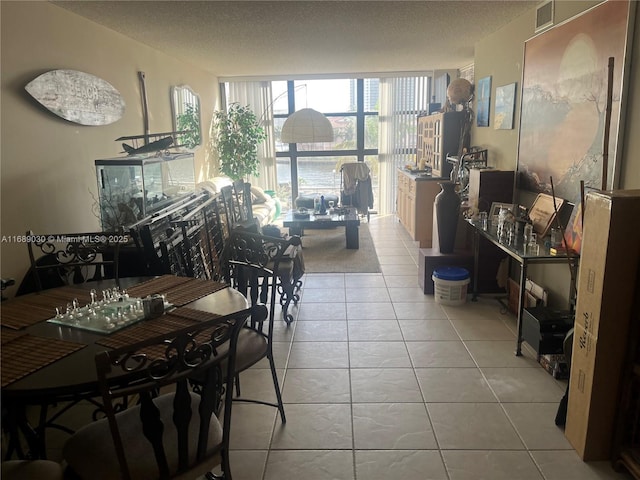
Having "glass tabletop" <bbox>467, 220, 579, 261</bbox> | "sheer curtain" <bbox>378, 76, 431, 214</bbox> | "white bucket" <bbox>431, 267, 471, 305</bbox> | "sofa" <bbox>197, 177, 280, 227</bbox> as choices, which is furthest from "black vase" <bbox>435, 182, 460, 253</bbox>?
"sheer curtain" <bbox>378, 76, 431, 214</bbox>

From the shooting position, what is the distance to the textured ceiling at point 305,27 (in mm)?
3445

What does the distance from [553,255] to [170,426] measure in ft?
7.64

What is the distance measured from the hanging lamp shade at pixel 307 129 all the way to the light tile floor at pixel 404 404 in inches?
85.9

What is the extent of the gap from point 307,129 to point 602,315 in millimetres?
3897

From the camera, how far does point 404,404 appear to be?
252 cm

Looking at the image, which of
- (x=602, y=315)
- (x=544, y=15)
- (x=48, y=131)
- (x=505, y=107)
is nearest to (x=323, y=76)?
(x=505, y=107)

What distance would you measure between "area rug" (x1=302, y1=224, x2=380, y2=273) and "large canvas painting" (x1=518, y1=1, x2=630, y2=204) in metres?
2.01

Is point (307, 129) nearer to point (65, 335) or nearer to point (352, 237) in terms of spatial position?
point (352, 237)

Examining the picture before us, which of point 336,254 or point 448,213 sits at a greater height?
point 448,213

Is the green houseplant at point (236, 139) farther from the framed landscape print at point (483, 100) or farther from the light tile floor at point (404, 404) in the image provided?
the light tile floor at point (404, 404)

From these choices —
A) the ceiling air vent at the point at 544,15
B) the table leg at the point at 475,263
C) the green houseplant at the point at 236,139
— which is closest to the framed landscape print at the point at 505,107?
the ceiling air vent at the point at 544,15

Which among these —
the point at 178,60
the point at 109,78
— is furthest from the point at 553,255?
the point at 178,60

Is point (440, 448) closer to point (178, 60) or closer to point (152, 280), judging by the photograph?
point (152, 280)

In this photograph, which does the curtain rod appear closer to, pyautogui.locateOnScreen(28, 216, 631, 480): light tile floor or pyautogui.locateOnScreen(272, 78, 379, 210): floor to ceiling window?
pyautogui.locateOnScreen(272, 78, 379, 210): floor to ceiling window
